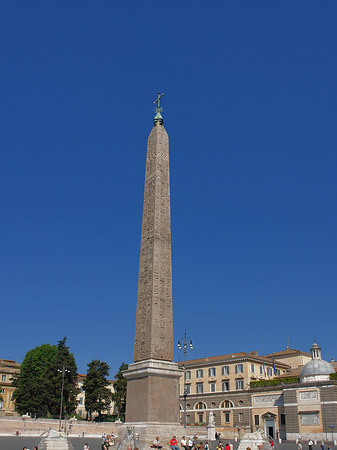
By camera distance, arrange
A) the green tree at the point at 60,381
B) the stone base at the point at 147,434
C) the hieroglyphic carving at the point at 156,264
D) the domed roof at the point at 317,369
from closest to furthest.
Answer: the stone base at the point at 147,434, the hieroglyphic carving at the point at 156,264, the domed roof at the point at 317,369, the green tree at the point at 60,381

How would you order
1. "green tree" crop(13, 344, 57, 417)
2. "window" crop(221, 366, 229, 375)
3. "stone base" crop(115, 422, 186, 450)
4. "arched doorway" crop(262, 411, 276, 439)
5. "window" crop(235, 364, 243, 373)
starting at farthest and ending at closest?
1. "window" crop(221, 366, 229, 375)
2. "window" crop(235, 364, 243, 373)
3. "green tree" crop(13, 344, 57, 417)
4. "arched doorway" crop(262, 411, 276, 439)
5. "stone base" crop(115, 422, 186, 450)

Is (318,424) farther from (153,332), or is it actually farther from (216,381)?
(153,332)

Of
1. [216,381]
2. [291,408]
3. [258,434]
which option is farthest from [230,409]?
[258,434]

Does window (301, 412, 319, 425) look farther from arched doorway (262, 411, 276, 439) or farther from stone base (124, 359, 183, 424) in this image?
stone base (124, 359, 183, 424)

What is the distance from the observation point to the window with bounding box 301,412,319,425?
34.7 metres

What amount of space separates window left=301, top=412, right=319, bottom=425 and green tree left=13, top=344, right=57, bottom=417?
70.5 feet

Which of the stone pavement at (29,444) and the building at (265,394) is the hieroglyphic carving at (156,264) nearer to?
the stone pavement at (29,444)

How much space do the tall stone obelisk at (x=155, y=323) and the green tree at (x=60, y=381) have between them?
26332mm

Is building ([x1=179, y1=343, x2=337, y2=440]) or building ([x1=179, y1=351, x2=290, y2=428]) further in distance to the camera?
building ([x1=179, y1=351, x2=290, y2=428])

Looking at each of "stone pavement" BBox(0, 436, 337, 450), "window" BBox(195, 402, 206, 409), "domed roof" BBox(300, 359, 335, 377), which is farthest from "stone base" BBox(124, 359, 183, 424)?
"window" BBox(195, 402, 206, 409)

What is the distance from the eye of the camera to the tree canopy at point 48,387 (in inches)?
1629

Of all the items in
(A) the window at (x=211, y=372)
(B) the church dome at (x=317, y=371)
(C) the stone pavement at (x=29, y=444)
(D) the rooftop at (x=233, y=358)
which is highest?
(D) the rooftop at (x=233, y=358)

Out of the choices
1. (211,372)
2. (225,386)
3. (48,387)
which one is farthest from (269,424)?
(48,387)

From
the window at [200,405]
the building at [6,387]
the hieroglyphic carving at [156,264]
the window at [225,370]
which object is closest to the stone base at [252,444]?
the hieroglyphic carving at [156,264]
